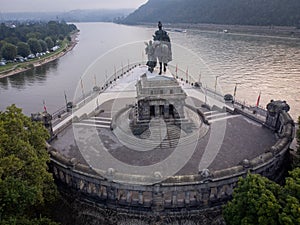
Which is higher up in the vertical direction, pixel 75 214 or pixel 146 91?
pixel 146 91

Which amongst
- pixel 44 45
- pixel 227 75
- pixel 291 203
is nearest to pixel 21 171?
pixel 291 203

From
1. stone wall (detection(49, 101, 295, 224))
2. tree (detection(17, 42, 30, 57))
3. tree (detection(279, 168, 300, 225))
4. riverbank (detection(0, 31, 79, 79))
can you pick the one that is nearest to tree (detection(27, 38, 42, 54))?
riverbank (detection(0, 31, 79, 79))

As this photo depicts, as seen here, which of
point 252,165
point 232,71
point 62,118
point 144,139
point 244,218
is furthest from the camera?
point 232,71

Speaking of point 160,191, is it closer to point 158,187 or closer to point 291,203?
point 158,187

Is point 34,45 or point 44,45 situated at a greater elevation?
point 34,45

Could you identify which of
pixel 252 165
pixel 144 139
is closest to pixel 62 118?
pixel 144 139

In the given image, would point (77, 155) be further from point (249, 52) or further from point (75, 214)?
point (249, 52)

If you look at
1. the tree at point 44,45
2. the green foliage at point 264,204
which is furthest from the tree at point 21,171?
the tree at point 44,45

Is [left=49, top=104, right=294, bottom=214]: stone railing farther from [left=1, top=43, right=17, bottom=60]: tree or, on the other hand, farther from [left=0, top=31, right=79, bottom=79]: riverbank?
[left=1, top=43, right=17, bottom=60]: tree
